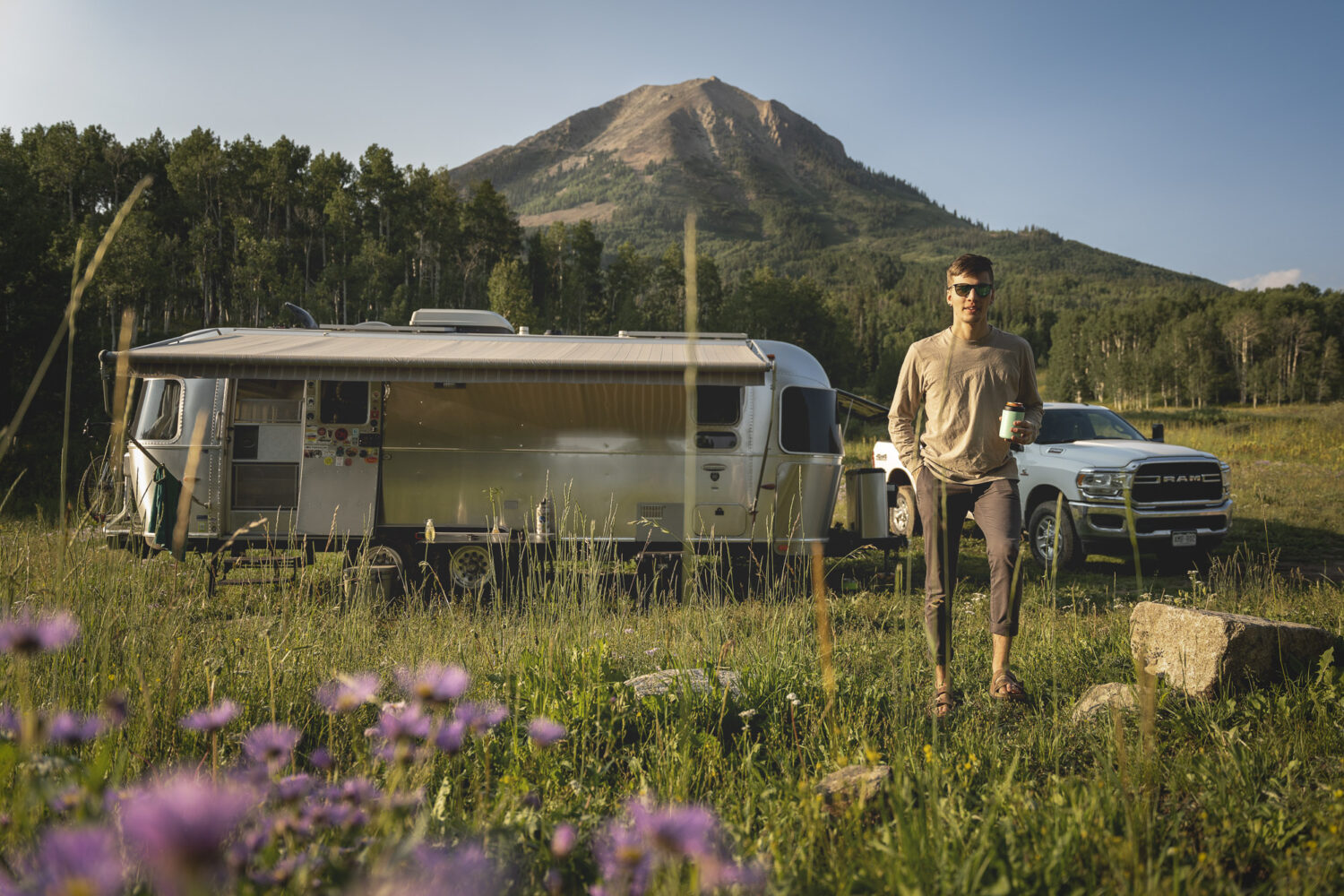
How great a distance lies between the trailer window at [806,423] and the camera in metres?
8.05

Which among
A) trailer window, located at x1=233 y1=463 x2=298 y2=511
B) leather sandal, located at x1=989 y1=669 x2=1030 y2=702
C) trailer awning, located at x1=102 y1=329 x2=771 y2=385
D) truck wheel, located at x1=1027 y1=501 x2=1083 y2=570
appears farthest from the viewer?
truck wheel, located at x1=1027 y1=501 x2=1083 y2=570

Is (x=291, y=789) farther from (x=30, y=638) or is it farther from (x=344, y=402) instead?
(x=344, y=402)

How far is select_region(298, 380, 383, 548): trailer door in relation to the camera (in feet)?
24.0

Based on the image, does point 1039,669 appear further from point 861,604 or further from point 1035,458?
point 1035,458

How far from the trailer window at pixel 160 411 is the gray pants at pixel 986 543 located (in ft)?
24.9

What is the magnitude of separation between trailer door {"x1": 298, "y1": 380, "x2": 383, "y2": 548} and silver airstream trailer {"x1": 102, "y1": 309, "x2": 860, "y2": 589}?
0.01 meters

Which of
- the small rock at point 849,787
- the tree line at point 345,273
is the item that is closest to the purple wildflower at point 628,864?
the small rock at point 849,787

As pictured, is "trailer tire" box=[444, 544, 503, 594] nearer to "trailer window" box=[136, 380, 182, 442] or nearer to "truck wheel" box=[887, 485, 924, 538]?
"trailer window" box=[136, 380, 182, 442]

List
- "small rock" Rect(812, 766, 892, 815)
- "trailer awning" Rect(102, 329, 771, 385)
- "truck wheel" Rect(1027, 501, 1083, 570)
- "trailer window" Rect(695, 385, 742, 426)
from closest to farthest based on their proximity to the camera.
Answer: "small rock" Rect(812, 766, 892, 815) < "trailer awning" Rect(102, 329, 771, 385) < "trailer window" Rect(695, 385, 742, 426) < "truck wheel" Rect(1027, 501, 1083, 570)

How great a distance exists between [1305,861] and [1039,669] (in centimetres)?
197

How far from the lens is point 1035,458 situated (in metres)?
9.50

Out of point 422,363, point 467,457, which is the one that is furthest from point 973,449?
point 467,457

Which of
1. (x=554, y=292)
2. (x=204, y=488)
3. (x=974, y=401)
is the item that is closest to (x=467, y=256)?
(x=554, y=292)

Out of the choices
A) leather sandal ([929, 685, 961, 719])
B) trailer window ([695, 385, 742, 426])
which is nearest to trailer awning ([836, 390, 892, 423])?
trailer window ([695, 385, 742, 426])
